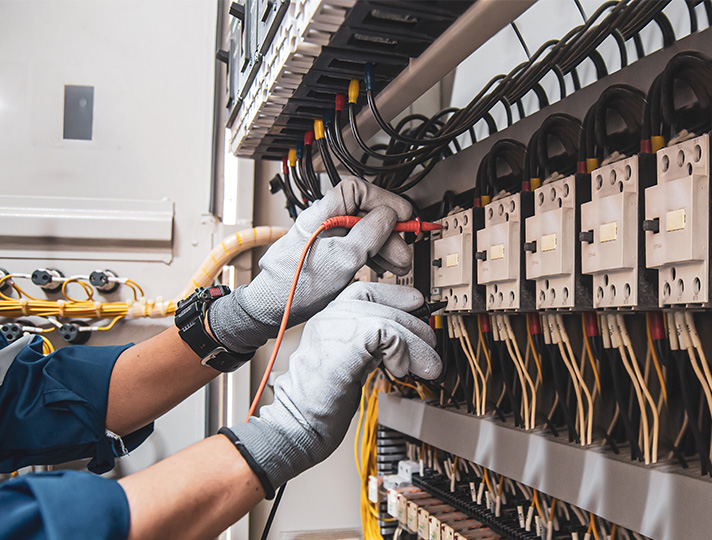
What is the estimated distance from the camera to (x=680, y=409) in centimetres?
94

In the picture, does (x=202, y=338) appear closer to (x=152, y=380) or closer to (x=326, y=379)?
(x=152, y=380)

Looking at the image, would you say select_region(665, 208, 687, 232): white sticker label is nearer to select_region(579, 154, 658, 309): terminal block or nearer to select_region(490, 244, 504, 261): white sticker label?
select_region(579, 154, 658, 309): terminal block

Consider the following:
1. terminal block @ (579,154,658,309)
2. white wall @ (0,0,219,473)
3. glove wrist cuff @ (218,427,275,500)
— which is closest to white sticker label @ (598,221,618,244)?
terminal block @ (579,154,658,309)

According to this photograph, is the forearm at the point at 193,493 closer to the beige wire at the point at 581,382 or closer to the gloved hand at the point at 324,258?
the gloved hand at the point at 324,258

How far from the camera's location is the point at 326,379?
0.77 metres

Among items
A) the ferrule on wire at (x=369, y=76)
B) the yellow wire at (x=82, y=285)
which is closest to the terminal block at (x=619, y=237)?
the ferrule on wire at (x=369, y=76)

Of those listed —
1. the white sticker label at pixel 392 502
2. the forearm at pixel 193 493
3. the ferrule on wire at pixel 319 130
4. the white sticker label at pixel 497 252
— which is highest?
the ferrule on wire at pixel 319 130

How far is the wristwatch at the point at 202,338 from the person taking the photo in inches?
43.1

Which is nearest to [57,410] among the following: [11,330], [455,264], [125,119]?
[11,330]

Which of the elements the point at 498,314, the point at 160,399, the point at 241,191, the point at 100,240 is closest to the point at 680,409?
the point at 498,314

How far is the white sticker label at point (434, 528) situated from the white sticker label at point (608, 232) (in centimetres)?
81

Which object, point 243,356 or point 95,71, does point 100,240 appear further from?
point 243,356

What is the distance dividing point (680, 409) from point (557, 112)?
54 centimetres

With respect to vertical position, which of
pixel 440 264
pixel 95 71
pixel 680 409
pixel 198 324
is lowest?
pixel 680 409
